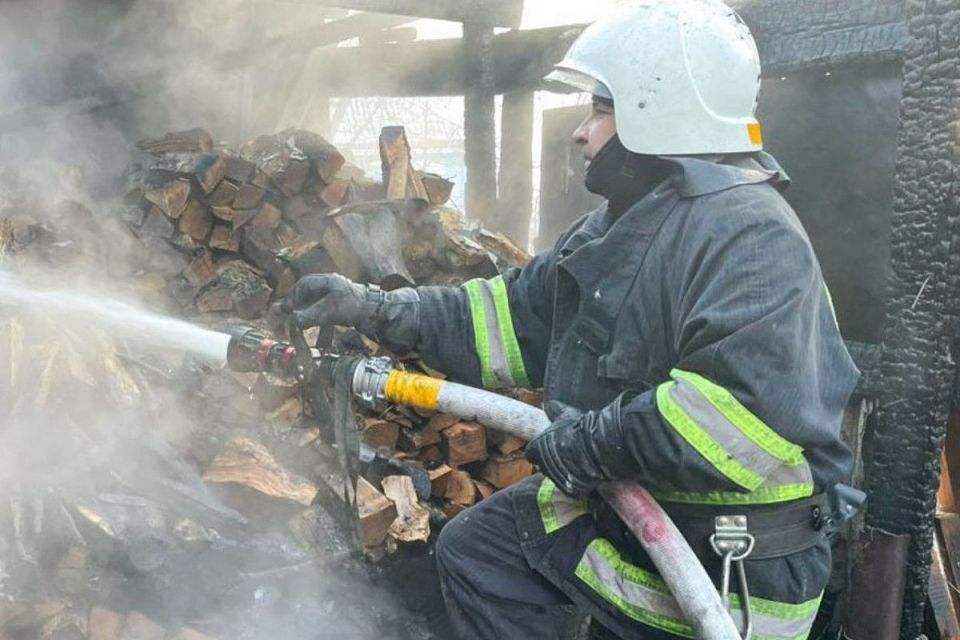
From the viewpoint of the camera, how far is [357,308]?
294 centimetres

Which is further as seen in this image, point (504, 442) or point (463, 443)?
point (504, 442)

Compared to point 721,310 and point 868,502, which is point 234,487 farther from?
point 868,502

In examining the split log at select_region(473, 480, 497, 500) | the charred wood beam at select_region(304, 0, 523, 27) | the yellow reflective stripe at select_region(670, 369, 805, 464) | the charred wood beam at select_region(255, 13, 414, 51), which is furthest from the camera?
the charred wood beam at select_region(255, 13, 414, 51)

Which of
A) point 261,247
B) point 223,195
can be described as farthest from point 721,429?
point 223,195

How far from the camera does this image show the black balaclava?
2.51m

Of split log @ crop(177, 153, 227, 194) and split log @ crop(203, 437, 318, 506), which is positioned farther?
split log @ crop(177, 153, 227, 194)

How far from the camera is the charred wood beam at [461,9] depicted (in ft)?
18.9

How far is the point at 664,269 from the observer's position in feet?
7.64

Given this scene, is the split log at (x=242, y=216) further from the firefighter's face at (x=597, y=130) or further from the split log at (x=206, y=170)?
the firefighter's face at (x=597, y=130)

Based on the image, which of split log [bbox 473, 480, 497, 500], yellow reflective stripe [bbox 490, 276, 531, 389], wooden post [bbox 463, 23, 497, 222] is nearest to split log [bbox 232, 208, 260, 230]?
split log [bbox 473, 480, 497, 500]

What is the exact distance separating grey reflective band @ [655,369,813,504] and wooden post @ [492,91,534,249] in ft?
17.8

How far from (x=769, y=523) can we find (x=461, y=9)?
514 centimetres

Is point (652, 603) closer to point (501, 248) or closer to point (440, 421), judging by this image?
point (440, 421)

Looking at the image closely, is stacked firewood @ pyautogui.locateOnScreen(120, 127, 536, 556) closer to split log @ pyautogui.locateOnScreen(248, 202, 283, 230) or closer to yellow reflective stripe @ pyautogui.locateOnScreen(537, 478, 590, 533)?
split log @ pyautogui.locateOnScreen(248, 202, 283, 230)
